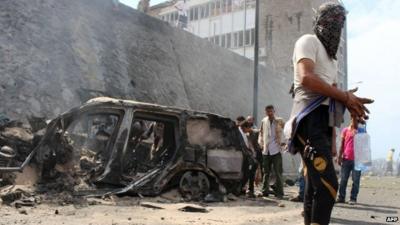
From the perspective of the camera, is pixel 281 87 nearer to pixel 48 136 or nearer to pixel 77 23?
pixel 77 23

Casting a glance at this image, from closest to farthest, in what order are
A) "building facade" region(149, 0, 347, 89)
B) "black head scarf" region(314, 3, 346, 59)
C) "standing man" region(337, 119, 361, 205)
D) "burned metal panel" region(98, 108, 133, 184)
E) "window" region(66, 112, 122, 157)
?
"black head scarf" region(314, 3, 346, 59) → "burned metal panel" region(98, 108, 133, 184) → "window" region(66, 112, 122, 157) → "standing man" region(337, 119, 361, 205) → "building facade" region(149, 0, 347, 89)

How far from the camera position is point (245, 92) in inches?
1067

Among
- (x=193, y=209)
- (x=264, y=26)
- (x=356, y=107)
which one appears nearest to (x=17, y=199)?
(x=193, y=209)

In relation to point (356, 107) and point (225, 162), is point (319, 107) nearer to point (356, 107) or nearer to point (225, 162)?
point (356, 107)

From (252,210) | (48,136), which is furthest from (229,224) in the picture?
(48,136)

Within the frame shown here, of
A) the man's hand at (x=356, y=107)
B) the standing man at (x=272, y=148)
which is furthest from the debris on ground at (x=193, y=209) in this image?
the man's hand at (x=356, y=107)

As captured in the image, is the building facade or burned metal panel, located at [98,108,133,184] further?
the building facade

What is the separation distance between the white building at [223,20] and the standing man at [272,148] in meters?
34.1

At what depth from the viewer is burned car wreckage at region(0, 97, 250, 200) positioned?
7.43 m

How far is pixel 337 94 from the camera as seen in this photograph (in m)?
3.04

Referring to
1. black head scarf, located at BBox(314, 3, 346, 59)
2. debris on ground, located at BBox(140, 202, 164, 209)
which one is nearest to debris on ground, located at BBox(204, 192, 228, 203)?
debris on ground, located at BBox(140, 202, 164, 209)

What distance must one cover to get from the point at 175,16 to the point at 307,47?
45193mm

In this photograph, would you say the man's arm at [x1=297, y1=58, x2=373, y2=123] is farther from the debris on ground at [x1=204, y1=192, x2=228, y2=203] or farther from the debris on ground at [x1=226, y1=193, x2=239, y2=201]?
the debris on ground at [x1=226, y1=193, x2=239, y2=201]

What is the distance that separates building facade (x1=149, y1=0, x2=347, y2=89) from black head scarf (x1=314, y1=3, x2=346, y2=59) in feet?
126
